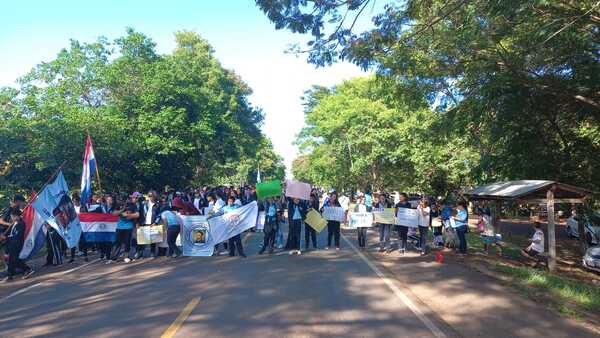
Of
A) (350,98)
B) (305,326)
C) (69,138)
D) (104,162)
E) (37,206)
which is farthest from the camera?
(350,98)

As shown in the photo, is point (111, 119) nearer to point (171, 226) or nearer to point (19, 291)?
point (171, 226)

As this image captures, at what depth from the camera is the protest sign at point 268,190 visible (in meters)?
14.5

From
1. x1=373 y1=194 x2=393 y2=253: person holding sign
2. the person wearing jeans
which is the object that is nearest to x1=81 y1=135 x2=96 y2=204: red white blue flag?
the person wearing jeans

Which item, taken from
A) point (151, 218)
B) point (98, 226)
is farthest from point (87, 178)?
point (151, 218)

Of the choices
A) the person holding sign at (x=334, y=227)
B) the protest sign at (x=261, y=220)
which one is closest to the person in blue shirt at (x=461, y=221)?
the person holding sign at (x=334, y=227)

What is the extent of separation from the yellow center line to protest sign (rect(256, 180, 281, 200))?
678 cm

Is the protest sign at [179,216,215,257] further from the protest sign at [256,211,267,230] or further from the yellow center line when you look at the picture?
the yellow center line

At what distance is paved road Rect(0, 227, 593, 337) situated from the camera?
20.4ft

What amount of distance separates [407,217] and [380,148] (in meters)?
20.0

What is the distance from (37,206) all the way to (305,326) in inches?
321

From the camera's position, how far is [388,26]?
1036 centimetres

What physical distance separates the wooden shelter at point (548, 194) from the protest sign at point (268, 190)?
20.6ft

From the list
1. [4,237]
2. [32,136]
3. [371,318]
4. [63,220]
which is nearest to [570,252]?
[371,318]

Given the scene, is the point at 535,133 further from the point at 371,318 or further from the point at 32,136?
the point at 32,136
